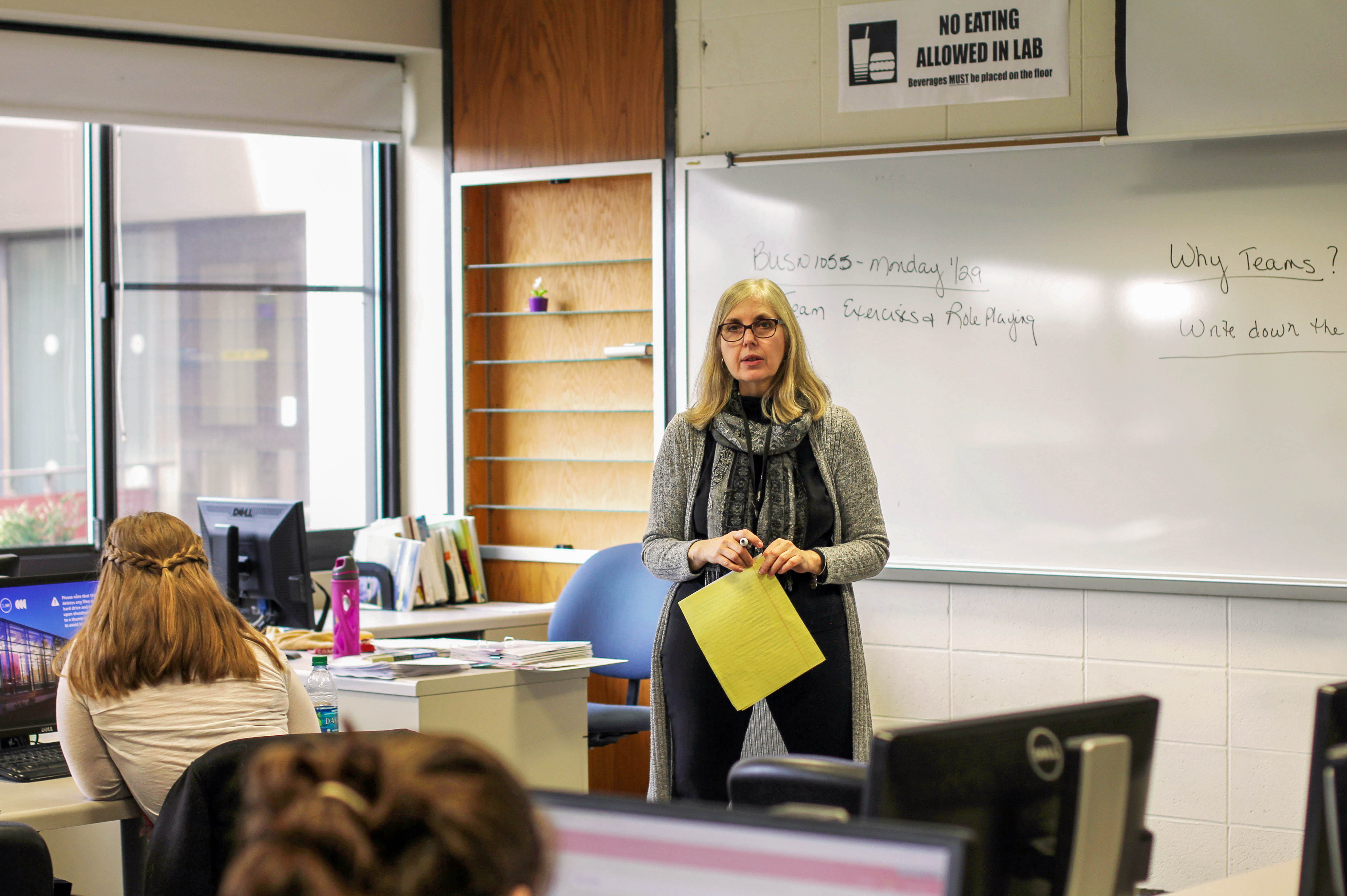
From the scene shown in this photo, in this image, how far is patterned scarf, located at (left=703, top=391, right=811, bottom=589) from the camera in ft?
7.75

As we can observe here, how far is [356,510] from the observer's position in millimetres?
4484

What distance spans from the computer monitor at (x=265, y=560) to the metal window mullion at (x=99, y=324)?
899mm

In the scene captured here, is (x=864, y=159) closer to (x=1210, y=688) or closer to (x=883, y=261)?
(x=883, y=261)

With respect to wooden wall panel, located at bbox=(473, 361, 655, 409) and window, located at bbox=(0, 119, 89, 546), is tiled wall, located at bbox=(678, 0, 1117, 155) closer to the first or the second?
wooden wall panel, located at bbox=(473, 361, 655, 409)

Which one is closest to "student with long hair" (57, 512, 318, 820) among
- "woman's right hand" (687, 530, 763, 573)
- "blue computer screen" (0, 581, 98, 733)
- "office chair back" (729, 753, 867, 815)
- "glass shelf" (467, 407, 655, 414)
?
"blue computer screen" (0, 581, 98, 733)

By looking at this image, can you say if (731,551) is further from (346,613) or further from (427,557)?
(427,557)

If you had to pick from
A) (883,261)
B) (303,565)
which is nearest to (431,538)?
(303,565)

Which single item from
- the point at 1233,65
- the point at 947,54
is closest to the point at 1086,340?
the point at 1233,65

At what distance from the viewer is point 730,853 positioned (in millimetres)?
769

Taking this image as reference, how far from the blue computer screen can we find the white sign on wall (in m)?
2.58

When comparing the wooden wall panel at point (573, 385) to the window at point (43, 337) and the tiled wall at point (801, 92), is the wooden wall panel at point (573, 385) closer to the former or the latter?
the tiled wall at point (801, 92)

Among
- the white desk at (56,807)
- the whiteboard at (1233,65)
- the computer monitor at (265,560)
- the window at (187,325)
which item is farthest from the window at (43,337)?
the whiteboard at (1233,65)

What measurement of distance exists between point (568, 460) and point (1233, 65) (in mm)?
2404

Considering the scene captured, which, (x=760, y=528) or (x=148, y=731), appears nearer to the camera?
(x=148, y=731)
